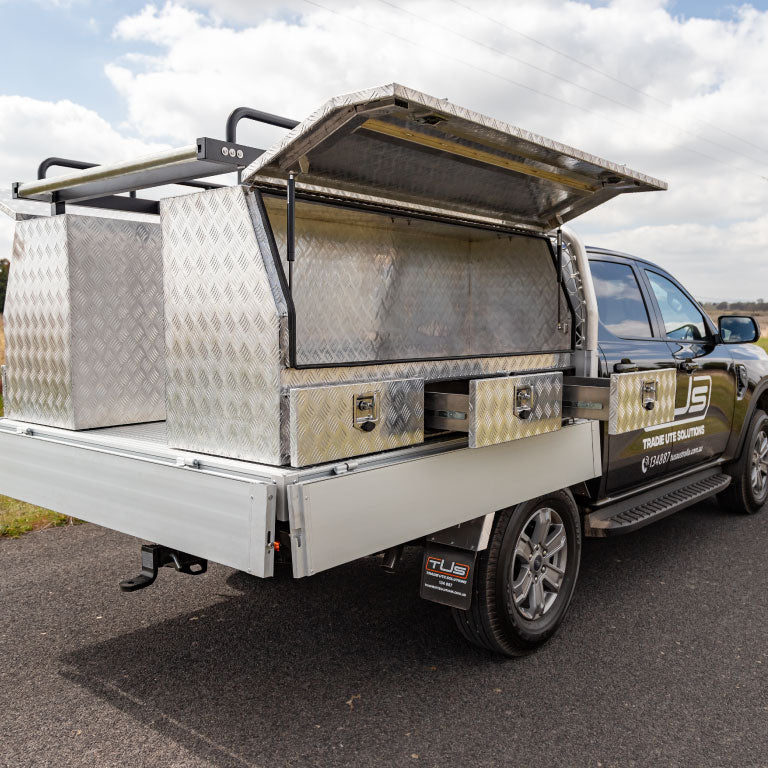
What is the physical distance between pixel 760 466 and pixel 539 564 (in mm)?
3642

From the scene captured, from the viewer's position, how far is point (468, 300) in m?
5.39

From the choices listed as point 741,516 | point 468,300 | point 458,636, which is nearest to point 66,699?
point 458,636

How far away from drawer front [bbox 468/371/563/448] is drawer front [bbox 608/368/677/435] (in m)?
0.25

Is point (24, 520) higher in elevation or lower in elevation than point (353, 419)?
lower

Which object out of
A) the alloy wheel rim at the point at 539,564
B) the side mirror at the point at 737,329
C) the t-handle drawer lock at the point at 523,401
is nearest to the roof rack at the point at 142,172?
the t-handle drawer lock at the point at 523,401

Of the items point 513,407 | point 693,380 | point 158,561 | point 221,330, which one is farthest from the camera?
point 693,380

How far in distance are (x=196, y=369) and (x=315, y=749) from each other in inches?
58.8

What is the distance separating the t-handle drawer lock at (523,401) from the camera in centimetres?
312

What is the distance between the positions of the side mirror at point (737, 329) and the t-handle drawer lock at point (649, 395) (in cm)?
239

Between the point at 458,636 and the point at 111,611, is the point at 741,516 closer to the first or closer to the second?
the point at 458,636

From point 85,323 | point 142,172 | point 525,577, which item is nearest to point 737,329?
point 525,577

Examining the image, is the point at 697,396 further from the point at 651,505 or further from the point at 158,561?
the point at 158,561

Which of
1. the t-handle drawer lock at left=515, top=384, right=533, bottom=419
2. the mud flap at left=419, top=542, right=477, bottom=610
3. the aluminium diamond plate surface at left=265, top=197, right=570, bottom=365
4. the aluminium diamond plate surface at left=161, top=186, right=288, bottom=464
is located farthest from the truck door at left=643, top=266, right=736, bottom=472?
the aluminium diamond plate surface at left=161, top=186, right=288, bottom=464

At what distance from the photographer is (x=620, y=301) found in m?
4.81
